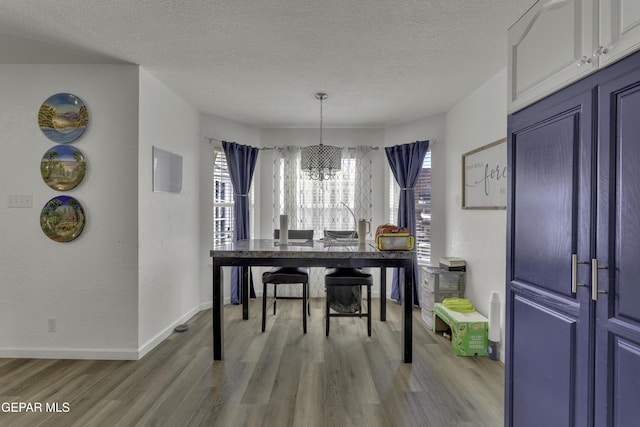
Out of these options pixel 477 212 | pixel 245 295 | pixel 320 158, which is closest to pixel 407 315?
pixel 477 212

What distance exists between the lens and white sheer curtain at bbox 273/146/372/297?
4.49 meters

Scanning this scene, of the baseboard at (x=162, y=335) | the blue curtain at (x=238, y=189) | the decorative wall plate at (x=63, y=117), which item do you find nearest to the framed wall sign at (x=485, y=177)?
the blue curtain at (x=238, y=189)

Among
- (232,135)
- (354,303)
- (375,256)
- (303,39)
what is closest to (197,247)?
(232,135)

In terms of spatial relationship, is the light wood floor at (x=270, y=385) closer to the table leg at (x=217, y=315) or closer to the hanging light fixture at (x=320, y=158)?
the table leg at (x=217, y=315)

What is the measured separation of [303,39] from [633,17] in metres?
1.74

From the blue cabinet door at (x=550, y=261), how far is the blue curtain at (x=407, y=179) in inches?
97.8

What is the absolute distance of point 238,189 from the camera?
4207 mm

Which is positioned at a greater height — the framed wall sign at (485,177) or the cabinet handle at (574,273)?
the framed wall sign at (485,177)

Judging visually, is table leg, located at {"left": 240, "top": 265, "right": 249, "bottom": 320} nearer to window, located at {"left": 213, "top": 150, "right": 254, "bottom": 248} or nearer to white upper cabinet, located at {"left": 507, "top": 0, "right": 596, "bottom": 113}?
window, located at {"left": 213, "top": 150, "right": 254, "bottom": 248}

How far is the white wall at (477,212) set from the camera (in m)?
2.69

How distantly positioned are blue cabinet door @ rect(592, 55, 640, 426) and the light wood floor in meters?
1.02

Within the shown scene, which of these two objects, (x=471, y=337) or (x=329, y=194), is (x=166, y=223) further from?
(x=471, y=337)

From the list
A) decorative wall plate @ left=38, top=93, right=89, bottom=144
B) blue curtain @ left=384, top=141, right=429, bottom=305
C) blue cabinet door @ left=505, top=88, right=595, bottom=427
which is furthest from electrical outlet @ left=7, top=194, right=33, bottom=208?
blue curtain @ left=384, top=141, right=429, bottom=305

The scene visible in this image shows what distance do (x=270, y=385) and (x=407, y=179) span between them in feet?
9.69
